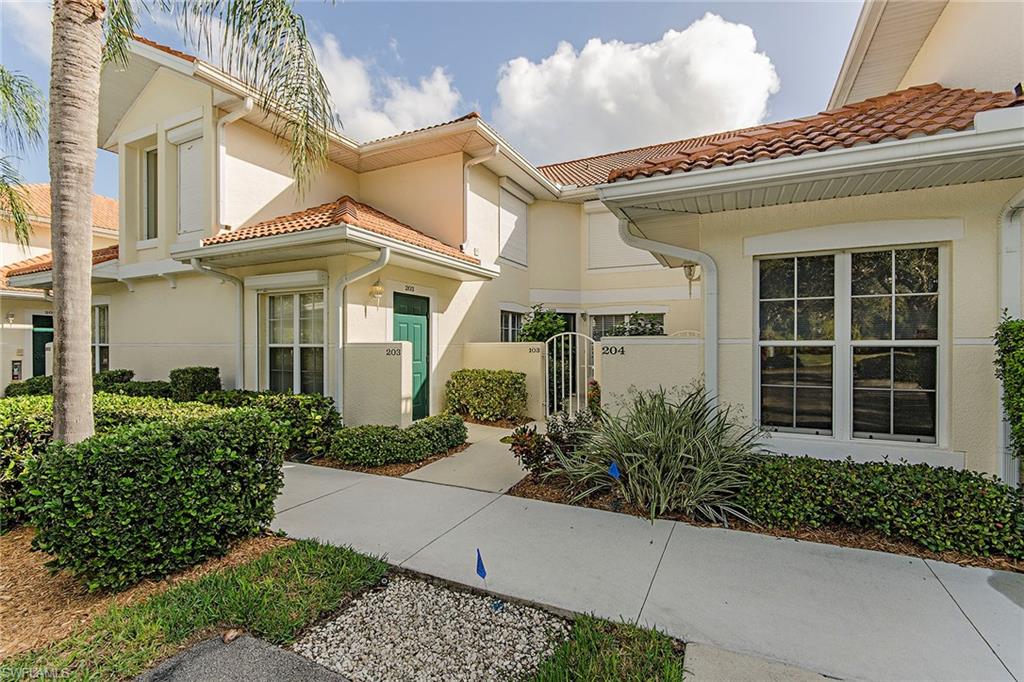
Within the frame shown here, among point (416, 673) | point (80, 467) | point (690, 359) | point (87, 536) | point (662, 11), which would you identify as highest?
point (662, 11)

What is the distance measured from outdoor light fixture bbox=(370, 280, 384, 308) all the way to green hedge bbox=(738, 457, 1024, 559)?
6.85 m

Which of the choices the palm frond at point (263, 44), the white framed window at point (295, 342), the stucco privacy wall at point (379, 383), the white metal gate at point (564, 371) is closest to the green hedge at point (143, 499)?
the stucco privacy wall at point (379, 383)

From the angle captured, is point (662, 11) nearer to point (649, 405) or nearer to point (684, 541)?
point (649, 405)

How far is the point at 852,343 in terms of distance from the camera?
513cm

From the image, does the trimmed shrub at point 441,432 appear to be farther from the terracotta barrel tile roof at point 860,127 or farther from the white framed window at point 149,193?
the white framed window at point 149,193

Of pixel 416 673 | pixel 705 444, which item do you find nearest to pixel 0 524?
pixel 416 673

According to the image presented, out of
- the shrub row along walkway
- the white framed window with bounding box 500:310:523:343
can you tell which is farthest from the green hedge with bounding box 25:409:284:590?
the white framed window with bounding box 500:310:523:343

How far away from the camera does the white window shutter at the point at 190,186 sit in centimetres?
951

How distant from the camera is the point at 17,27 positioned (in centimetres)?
531

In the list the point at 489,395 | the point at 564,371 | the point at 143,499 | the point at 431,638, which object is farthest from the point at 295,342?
the point at 431,638

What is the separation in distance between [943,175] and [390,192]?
1063 cm

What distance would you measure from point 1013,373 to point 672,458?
120 inches

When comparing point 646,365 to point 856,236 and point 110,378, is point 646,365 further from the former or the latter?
point 110,378

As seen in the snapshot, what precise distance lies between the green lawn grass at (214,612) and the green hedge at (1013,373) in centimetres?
570
